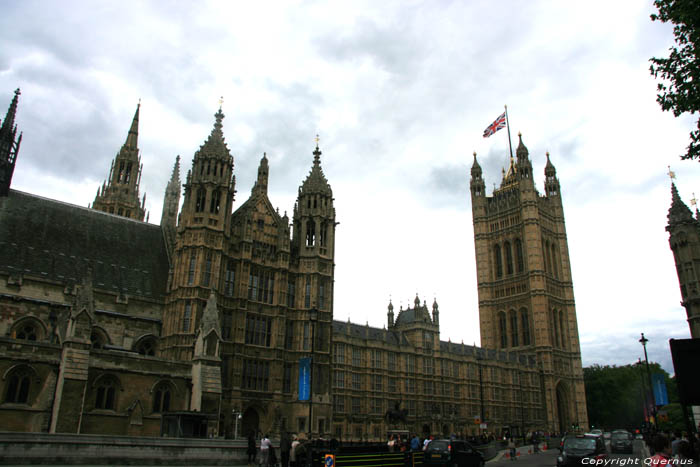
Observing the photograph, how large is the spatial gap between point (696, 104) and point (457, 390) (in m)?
65.4

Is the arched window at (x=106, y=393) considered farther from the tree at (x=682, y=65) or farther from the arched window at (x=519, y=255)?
the arched window at (x=519, y=255)

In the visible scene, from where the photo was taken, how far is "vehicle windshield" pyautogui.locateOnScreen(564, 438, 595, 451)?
22875 mm

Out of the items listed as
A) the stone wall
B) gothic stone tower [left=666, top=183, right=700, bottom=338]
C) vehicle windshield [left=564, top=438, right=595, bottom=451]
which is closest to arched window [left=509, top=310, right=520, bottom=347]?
gothic stone tower [left=666, top=183, right=700, bottom=338]

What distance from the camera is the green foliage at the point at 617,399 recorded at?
115188 mm

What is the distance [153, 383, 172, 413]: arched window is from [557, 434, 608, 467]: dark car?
24.2m

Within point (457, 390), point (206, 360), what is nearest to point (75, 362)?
point (206, 360)

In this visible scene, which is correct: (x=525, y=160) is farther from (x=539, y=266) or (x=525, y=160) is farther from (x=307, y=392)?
(x=307, y=392)

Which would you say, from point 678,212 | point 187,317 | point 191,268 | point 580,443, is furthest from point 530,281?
point 580,443

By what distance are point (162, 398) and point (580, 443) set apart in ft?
82.6

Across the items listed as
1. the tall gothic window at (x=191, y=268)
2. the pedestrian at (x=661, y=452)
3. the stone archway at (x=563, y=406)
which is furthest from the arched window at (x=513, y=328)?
the pedestrian at (x=661, y=452)

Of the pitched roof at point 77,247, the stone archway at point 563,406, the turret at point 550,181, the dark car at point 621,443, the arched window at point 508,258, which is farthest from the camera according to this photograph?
the turret at point 550,181

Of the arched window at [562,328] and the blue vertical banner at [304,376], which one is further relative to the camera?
the arched window at [562,328]

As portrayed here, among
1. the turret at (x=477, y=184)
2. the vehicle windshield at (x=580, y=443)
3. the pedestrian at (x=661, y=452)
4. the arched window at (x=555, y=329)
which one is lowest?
the vehicle windshield at (x=580, y=443)

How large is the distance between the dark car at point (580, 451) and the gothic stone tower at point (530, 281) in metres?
78.1
